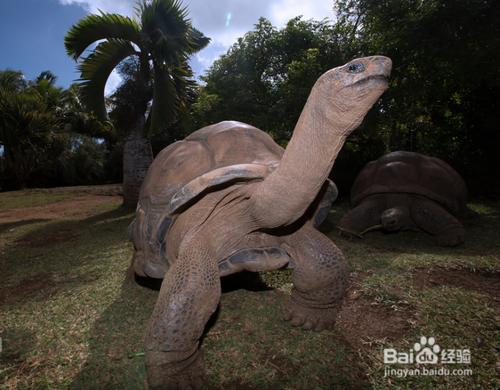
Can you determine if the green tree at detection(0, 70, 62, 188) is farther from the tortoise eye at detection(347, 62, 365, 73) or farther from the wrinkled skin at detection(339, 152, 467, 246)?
the tortoise eye at detection(347, 62, 365, 73)

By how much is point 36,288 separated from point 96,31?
5794 millimetres

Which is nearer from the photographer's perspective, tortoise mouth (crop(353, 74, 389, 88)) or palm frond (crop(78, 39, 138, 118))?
tortoise mouth (crop(353, 74, 389, 88))

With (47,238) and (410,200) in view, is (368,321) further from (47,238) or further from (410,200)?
(47,238)

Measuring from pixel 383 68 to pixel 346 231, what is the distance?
3.69 meters

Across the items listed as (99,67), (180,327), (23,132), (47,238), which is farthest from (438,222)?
(23,132)

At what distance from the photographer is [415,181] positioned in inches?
188

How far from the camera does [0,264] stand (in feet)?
12.8

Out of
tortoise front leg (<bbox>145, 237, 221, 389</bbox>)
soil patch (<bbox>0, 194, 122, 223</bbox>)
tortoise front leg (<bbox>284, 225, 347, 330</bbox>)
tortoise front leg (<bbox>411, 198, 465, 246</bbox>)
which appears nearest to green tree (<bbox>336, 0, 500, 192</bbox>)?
tortoise front leg (<bbox>411, 198, 465, 246</bbox>)

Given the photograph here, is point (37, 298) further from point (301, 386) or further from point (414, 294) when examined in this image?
point (414, 294)

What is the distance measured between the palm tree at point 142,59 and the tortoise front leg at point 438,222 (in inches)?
216

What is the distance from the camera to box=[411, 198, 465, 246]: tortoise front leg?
161 inches

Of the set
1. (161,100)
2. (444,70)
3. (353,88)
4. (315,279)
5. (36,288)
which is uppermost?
(161,100)

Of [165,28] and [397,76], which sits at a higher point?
[165,28]

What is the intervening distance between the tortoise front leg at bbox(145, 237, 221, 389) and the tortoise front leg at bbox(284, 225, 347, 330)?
665mm
